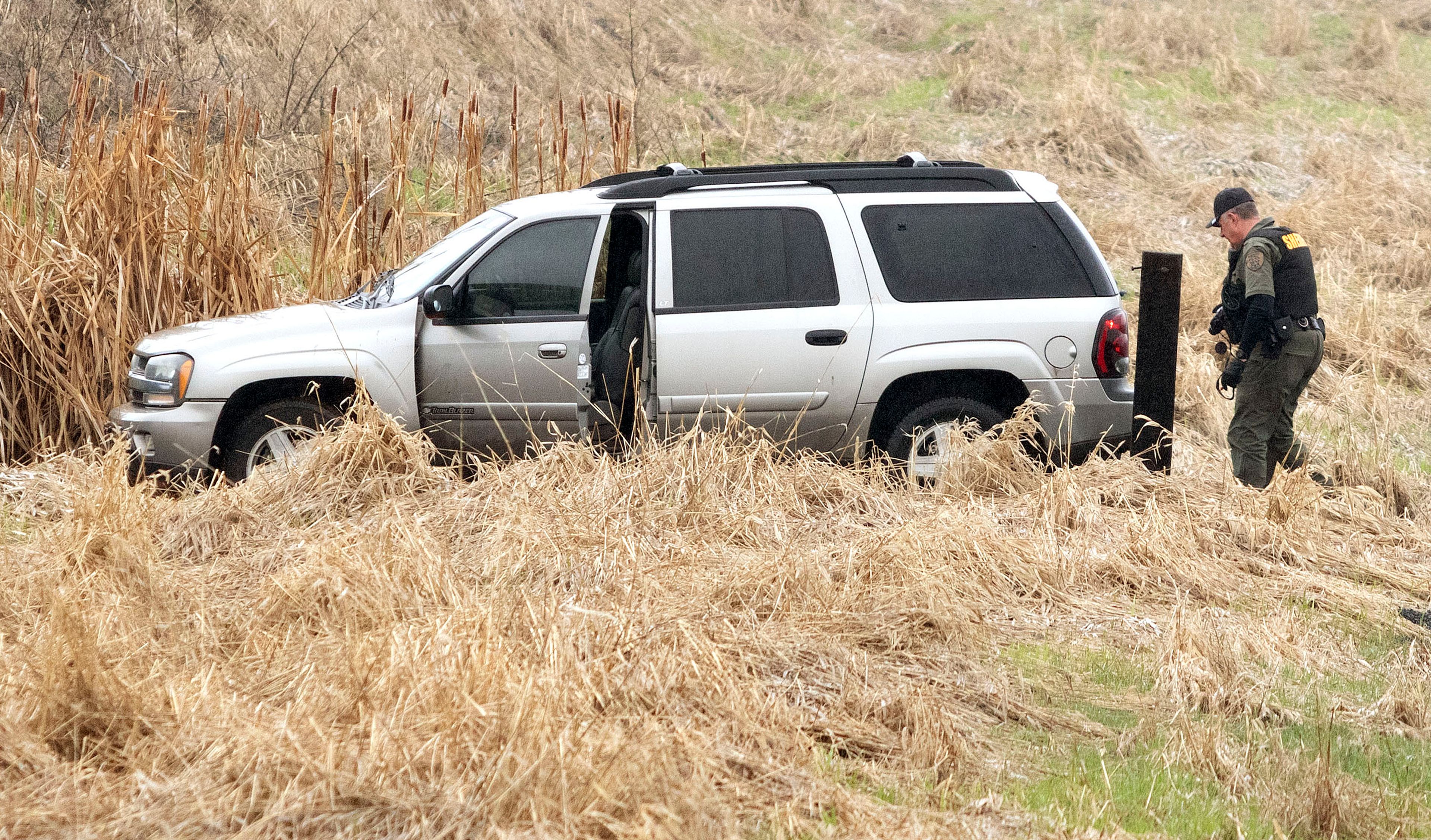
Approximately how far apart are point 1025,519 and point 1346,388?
16.6 feet

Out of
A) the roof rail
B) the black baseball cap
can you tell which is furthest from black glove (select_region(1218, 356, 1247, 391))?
the roof rail

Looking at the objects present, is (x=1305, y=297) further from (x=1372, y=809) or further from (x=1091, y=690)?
(x=1372, y=809)

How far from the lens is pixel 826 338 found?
6.28 metres

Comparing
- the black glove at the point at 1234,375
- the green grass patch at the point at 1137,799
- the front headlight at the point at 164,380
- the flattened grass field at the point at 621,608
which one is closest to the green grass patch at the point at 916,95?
the flattened grass field at the point at 621,608

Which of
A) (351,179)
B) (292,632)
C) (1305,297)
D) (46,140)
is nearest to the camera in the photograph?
(292,632)

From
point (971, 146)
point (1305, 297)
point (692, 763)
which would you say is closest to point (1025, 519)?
point (1305, 297)

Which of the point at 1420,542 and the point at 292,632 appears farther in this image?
the point at 1420,542

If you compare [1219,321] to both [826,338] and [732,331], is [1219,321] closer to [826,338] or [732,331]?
[826,338]

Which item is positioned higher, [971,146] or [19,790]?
[971,146]

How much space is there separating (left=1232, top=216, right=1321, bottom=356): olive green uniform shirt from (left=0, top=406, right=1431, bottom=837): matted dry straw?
0.87m

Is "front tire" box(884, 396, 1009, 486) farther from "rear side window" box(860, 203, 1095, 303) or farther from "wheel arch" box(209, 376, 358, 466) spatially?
"wheel arch" box(209, 376, 358, 466)

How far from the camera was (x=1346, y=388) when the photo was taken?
9516mm

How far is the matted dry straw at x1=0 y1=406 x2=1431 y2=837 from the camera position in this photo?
119 inches

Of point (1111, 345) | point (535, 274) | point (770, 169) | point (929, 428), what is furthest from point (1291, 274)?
point (535, 274)
